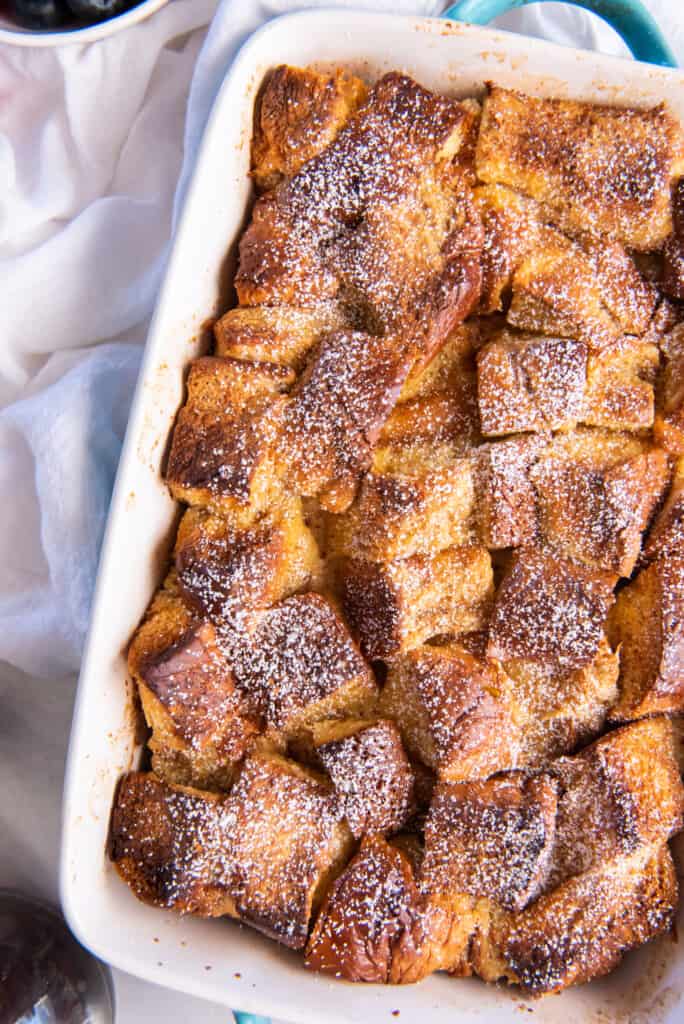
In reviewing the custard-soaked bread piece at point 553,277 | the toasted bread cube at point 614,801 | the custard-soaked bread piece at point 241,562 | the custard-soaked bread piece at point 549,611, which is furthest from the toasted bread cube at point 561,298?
the toasted bread cube at point 614,801

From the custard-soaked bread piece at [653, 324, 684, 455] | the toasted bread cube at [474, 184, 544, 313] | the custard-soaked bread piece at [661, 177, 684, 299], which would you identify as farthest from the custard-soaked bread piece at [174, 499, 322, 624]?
the custard-soaked bread piece at [661, 177, 684, 299]

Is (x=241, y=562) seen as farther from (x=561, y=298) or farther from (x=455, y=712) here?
(x=561, y=298)

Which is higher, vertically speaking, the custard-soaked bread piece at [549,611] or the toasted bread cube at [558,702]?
the custard-soaked bread piece at [549,611]

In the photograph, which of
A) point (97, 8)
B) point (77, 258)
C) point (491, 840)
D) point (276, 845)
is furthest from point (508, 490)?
point (97, 8)

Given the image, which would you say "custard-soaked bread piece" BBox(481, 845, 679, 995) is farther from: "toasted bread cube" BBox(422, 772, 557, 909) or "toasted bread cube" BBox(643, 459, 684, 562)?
"toasted bread cube" BBox(643, 459, 684, 562)

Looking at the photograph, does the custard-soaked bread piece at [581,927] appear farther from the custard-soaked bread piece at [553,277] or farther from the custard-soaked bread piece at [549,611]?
the custard-soaked bread piece at [553,277]

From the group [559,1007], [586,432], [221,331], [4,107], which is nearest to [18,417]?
[221,331]
